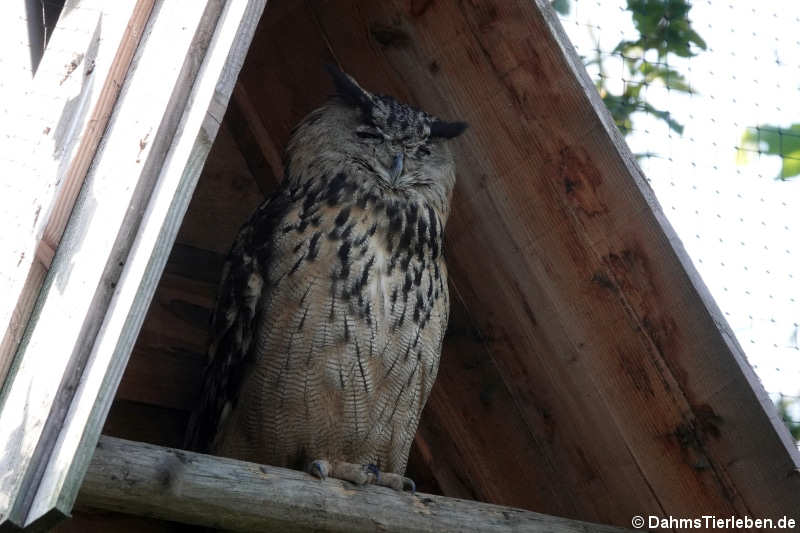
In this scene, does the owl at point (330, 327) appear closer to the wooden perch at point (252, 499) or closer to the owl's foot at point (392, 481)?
the owl's foot at point (392, 481)

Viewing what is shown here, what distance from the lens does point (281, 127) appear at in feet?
10.2

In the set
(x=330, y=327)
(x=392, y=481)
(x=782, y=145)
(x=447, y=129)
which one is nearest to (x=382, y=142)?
(x=447, y=129)

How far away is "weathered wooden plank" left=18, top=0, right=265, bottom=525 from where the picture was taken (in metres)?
1.45

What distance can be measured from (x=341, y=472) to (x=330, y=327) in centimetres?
38

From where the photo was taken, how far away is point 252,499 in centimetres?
192

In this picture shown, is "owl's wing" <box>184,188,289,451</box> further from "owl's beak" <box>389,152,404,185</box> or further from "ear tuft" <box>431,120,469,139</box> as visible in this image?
"ear tuft" <box>431,120,469,139</box>

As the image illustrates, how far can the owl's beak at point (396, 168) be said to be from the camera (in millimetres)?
2777

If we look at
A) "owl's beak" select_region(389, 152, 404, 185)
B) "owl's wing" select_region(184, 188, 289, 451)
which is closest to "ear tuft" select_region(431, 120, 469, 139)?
"owl's beak" select_region(389, 152, 404, 185)

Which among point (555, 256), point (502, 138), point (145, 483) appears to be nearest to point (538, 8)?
point (502, 138)

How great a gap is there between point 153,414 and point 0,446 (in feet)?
4.69

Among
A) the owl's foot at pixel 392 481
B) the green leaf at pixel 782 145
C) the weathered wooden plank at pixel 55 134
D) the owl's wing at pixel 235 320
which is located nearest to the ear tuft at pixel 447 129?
the owl's wing at pixel 235 320

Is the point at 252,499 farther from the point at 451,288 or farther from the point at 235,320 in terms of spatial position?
the point at 451,288

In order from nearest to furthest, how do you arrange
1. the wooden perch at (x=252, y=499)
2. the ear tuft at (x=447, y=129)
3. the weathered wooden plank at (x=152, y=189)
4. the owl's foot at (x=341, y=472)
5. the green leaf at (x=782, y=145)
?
the weathered wooden plank at (x=152, y=189) → the wooden perch at (x=252, y=499) → the owl's foot at (x=341, y=472) → the ear tuft at (x=447, y=129) → the green leaf at (x=782, y=145)

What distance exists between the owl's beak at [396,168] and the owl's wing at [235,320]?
0.30m
